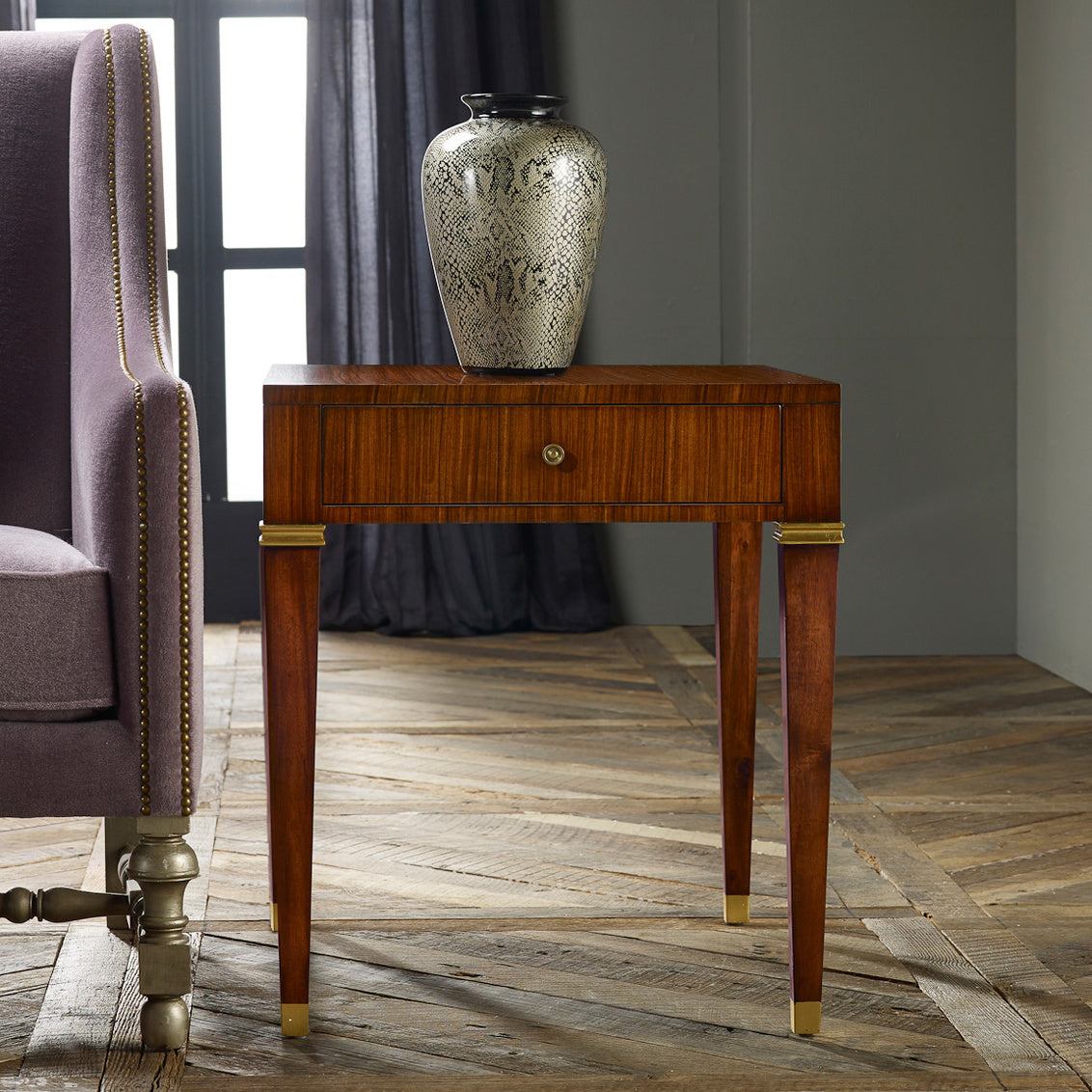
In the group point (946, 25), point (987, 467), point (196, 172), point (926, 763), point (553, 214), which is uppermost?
point (946, 25)

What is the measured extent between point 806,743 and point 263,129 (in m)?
2.99

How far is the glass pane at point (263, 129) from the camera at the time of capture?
375 cm

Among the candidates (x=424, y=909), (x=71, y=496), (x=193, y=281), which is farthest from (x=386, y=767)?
(x=193, y=281)

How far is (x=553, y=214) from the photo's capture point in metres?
1.33

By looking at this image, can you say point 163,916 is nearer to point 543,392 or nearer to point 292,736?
point 292,736

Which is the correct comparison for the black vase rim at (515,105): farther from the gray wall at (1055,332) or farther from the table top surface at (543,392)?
the gray wall at (1055,332)

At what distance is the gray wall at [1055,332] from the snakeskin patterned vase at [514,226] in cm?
182

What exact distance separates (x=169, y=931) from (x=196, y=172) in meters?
2.85

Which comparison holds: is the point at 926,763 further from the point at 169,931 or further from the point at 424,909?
the point at 169,931

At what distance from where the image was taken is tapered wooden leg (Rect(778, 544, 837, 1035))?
49.7 inches

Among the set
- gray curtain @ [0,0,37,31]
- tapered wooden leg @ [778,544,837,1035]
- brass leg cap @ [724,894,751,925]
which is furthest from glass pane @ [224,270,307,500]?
tapered wooden leg @ [778,544,837,1035]

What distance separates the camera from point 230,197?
3793 mm

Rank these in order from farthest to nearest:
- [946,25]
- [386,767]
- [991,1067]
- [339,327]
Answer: [339,327] < [946,25] < [386,767] < [991,1067]

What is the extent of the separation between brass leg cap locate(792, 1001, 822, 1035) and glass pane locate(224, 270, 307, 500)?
276cm
